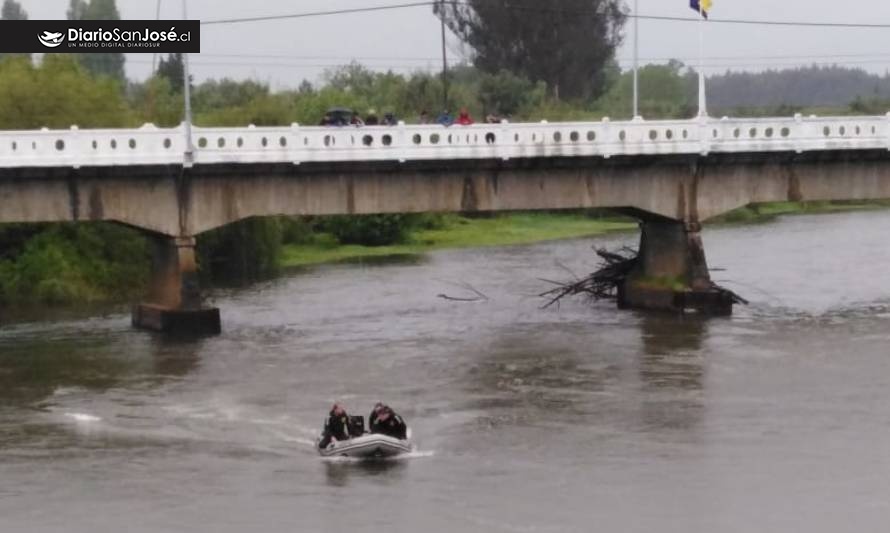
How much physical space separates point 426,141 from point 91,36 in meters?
17.1

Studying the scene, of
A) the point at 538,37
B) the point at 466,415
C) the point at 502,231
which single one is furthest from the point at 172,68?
the point at 466,415

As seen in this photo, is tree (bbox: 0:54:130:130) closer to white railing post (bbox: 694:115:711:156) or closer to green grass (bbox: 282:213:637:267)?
green grass (bbox: 282:213:637:267)

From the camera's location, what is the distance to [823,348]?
159 ft

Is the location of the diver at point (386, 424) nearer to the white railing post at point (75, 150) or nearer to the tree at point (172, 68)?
the white railing post at point (75, 150)

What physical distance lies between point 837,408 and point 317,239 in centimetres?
4492

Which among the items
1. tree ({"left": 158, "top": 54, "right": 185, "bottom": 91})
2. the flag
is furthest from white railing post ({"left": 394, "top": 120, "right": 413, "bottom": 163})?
tree ({"left": 158, "top": 54, "right": 185, "bottom": 91})

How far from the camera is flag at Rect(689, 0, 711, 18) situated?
186 feet

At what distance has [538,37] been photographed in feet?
447

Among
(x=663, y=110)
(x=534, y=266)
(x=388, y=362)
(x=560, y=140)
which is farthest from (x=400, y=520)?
(x=663, y=110)

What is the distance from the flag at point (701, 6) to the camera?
2231 inches

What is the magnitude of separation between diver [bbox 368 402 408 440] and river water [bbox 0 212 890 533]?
667 mm

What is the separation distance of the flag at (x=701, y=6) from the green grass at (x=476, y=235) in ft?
77.5

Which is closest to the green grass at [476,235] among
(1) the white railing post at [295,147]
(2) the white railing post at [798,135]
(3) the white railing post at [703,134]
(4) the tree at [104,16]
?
(1) the white railing post at [295,147]

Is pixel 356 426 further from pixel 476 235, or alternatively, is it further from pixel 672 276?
pixel 476 235
